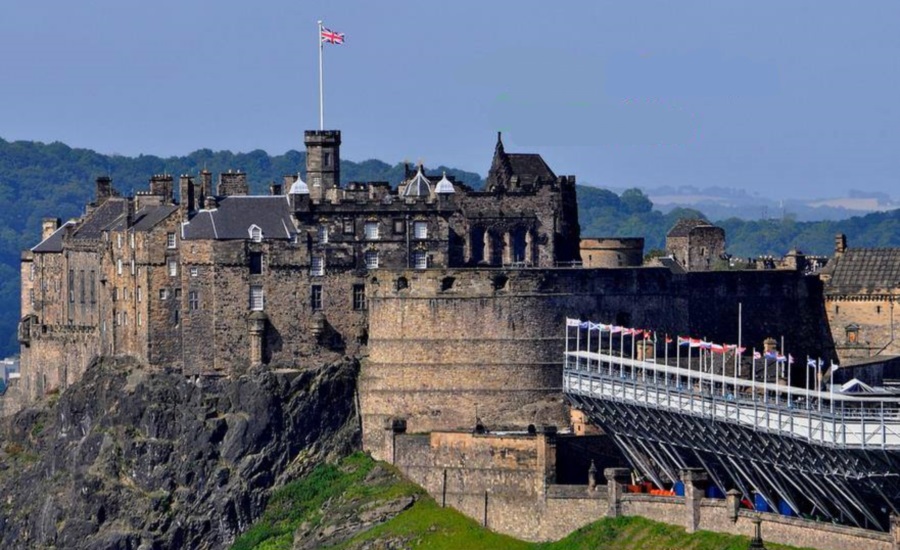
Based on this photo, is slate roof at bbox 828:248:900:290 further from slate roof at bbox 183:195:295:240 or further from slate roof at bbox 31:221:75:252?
Result: slate roof at bbox 31:221:75:252

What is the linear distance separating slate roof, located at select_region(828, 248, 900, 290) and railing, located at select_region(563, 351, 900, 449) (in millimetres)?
22458

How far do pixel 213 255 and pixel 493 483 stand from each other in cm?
2079

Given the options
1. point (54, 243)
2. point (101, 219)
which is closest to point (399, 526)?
point (101, 219)

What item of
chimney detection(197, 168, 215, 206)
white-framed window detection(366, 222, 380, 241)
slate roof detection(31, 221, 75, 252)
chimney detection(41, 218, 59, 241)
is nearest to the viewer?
white-framed window detection(366, 222, 380, 241)

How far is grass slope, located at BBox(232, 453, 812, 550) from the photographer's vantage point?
117 m

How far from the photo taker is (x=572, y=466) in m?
127

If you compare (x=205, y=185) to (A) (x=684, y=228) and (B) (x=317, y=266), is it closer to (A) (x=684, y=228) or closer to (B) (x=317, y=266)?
(B) (x=317, y=266)

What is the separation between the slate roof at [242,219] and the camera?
141000mm

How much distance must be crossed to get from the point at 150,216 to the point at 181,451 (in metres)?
13.9

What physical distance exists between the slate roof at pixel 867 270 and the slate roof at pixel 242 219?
2921 cm

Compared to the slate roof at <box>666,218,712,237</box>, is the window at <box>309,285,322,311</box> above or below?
below

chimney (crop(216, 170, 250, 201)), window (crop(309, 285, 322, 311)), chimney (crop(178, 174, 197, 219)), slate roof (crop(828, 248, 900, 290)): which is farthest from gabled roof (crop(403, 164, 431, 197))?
slate roof (crop(828, 248, 900, 290))

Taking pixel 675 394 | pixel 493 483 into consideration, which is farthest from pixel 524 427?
pixel 675 394

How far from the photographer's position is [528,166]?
497 ft
